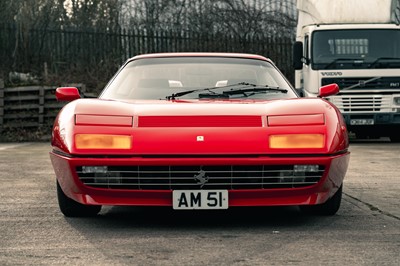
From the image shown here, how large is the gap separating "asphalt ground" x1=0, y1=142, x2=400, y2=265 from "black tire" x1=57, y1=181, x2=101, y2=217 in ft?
0.22

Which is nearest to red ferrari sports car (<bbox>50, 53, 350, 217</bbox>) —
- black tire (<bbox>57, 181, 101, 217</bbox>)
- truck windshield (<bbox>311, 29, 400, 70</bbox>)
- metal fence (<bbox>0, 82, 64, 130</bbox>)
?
black tire (<bbox>57, 181, 101, 217</bbox>)

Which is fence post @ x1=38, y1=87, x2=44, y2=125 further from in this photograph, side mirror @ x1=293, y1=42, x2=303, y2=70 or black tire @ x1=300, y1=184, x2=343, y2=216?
black tire @ x1=300, y1=184, x2=343, y2=216

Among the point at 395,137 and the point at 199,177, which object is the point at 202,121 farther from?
the point at 395,137

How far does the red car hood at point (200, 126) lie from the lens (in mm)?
5594

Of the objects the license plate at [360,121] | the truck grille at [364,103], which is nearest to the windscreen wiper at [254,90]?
the truck grille at [364,103]

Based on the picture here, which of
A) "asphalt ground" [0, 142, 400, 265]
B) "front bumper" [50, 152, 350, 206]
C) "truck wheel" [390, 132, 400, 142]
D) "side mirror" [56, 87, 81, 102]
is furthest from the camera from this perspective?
"truck wheel" [390, 132, 400, 142]

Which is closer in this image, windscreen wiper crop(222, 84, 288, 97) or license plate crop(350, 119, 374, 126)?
windscreen wiper crop(222, 84, 288, 97)

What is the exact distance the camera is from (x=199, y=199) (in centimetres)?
558

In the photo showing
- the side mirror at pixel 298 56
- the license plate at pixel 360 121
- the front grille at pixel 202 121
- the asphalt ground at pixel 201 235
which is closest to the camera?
the asphalt ground at pixel 201 235

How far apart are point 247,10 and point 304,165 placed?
78.6 ft

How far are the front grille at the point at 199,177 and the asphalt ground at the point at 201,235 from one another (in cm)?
30

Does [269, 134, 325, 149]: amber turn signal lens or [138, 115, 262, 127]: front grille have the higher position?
[138, 115, 262, 127]: front grille

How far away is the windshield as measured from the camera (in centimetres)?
670

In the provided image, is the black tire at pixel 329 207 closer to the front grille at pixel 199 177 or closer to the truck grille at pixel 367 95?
the front grille at pixel 199 177
